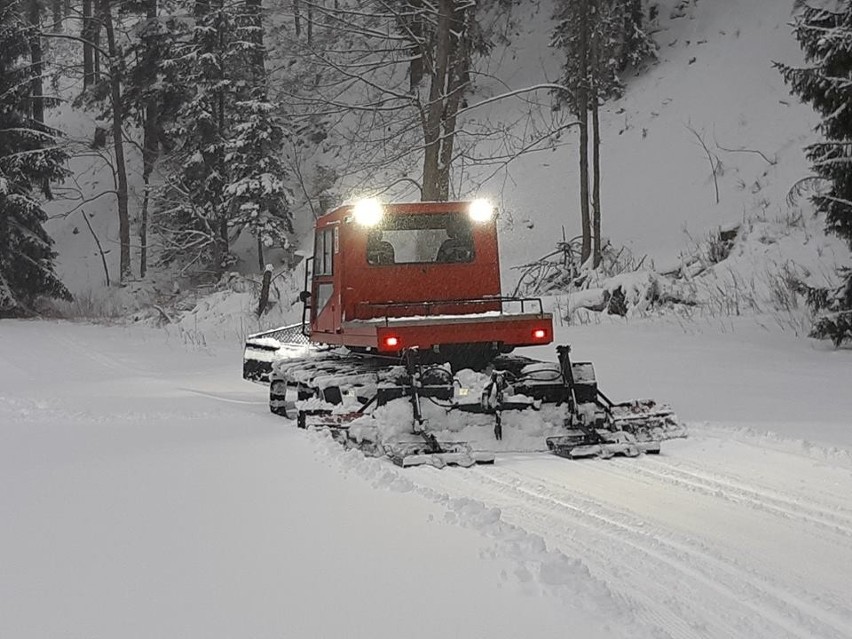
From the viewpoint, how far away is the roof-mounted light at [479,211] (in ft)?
27.9

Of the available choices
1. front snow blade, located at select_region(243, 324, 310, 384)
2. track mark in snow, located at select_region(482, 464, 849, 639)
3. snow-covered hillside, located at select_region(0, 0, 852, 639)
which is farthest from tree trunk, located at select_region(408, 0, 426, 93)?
track mark in snow, located at select_region(482, 464, 849, 639)

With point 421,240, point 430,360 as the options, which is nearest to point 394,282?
point 421,240

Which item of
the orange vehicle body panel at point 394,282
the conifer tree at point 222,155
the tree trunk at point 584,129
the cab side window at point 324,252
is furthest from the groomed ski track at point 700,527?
the conifer tree at point 222,155

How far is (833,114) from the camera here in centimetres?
984

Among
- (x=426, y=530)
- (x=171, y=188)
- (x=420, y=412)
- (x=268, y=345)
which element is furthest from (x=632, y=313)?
(x=171, y=188)

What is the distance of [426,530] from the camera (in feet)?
13.7

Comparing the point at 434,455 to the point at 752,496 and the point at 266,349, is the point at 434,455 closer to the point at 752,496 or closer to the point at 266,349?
the point at 752,496

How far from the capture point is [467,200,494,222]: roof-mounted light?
851 centimetres

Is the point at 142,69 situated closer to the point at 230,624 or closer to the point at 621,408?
the point at 621,408

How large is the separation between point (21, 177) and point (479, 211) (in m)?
23.7

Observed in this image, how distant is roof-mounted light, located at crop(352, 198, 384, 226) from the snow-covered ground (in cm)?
207

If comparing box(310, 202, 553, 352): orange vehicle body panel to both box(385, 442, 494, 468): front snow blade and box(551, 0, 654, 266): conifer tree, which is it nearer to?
box(385, 442, 494, 468): front snow blade

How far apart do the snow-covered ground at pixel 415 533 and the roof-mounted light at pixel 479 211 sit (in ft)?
8.55

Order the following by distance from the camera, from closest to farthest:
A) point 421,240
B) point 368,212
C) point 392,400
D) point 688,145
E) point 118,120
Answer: point 392,400 → point 368,212 → point 421,240 → point 688,145 → point 118,120
